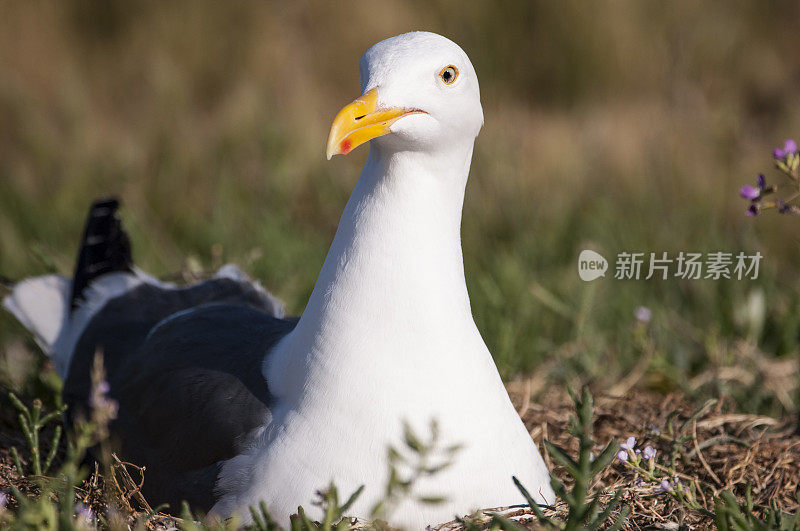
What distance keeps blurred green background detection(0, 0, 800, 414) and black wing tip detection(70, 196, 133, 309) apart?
300 millimetres

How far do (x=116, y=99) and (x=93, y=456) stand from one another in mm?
4851

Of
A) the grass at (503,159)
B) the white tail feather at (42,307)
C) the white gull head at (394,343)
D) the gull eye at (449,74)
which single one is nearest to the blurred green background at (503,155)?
the grass at (503,159)

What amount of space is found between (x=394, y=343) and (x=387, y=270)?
7.1 inches

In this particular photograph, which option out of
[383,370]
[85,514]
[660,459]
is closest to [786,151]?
[660,459]

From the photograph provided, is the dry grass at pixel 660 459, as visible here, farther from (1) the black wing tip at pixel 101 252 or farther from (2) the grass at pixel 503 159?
(1) the black wing tip at pixel 101 252

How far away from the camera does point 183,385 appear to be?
270 cm

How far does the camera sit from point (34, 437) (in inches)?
101

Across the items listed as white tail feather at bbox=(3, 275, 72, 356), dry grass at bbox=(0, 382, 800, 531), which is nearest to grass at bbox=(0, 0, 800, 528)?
white tail feather at bbox=(3, 275, 72, 356)

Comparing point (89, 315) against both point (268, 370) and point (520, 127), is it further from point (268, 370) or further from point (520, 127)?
point (520, 127)

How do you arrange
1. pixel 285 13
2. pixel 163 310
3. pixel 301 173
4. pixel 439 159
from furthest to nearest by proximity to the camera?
pixel 285 13 < pixel 301 173 < pixel 163 310 < pixel 439 159

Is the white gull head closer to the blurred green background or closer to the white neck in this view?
the white neck

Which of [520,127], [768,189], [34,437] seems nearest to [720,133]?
[520,127]

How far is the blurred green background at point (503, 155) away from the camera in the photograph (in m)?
4.30

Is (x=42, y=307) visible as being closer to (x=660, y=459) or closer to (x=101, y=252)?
(x=101, y=252)
